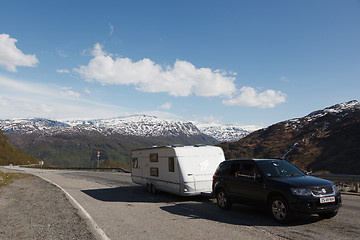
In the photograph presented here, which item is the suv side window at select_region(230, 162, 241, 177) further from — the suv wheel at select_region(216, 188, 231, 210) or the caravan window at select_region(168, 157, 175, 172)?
the caravan window at select_region(168, 157, 175, 172)

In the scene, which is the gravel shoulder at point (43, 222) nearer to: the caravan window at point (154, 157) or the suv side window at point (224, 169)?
the caravan window at point (154, 157)

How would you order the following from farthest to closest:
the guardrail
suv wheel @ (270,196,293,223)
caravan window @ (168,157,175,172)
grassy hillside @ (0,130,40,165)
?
grassy hillside @ (0,130,40,165) < the guardrail < caravan window @ (168,157,175,172) < suv wheel @ (270,196,293,223)

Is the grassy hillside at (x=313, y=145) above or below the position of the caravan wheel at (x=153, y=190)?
above

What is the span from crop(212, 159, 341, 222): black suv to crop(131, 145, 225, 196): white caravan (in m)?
1.73

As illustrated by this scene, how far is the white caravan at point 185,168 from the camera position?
42.8 ft

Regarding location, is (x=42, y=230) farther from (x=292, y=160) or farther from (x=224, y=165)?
(x=292, y=160)

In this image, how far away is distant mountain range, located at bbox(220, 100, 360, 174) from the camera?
8506cm

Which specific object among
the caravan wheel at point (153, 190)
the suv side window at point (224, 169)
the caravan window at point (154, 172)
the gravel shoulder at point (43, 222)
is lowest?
the gravel shoulder at point (43, 222)

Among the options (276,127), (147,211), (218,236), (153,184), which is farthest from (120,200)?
(276,127)

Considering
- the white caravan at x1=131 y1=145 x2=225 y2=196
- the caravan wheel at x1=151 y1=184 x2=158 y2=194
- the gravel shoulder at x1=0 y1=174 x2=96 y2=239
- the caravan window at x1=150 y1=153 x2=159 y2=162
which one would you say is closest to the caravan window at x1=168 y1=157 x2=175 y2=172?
the white caravan at x1=131 y1=145 x2=225 y2=196

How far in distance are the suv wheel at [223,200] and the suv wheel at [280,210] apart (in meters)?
2.14

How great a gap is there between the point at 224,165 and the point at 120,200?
18.8ft

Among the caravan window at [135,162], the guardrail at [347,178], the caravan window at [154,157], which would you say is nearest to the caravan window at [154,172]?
the caravan window at [154,157]

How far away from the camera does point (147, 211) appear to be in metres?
11.0
